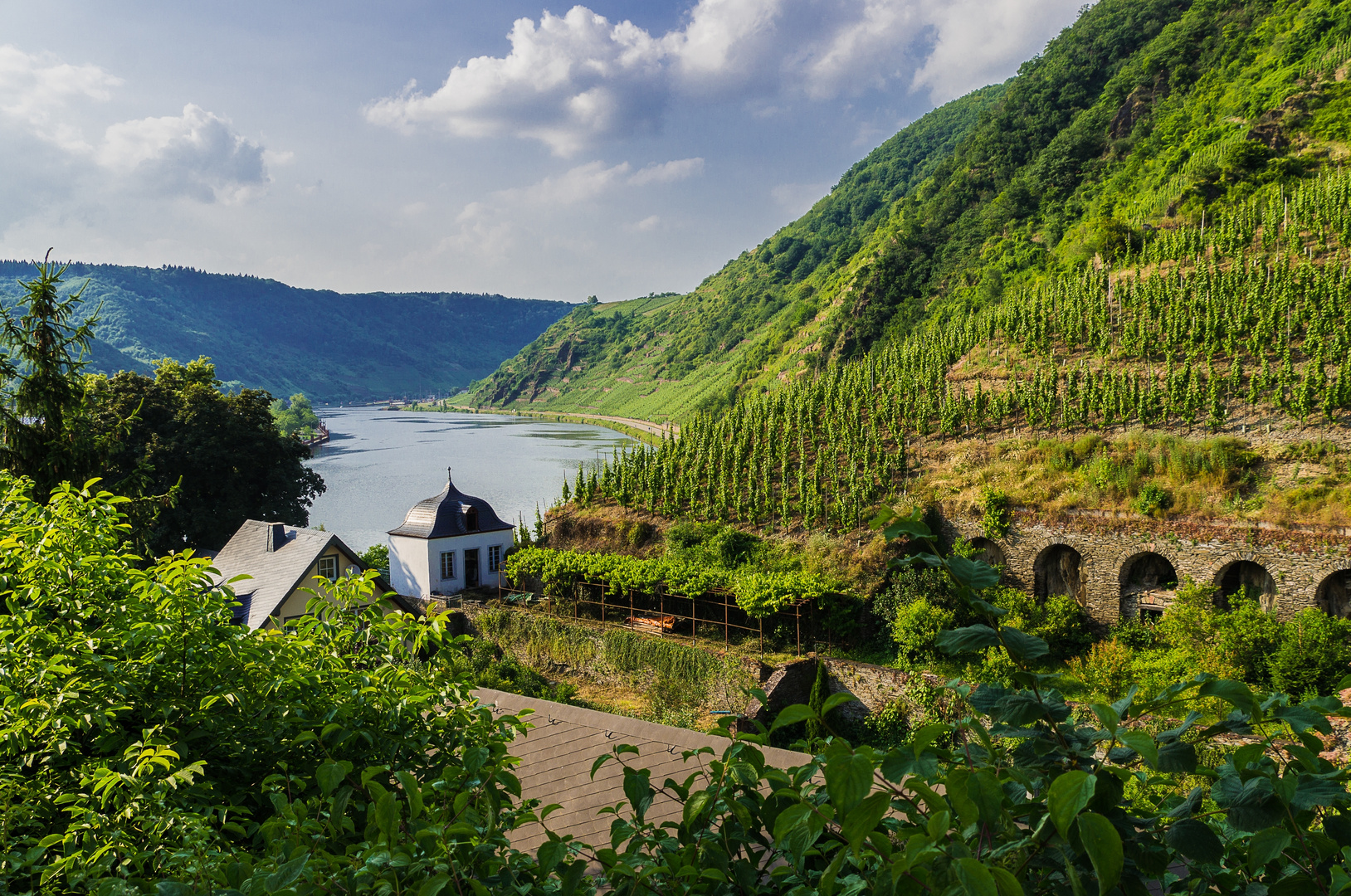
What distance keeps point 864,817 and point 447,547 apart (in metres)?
22.4

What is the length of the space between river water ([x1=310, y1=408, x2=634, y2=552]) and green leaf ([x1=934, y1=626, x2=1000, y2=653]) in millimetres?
32381

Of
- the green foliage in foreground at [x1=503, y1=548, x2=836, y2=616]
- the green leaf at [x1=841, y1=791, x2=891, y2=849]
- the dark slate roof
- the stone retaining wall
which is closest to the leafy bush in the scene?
the stone retaining wall

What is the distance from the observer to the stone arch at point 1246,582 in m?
14.4

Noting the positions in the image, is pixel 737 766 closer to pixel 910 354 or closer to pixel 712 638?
pixel 712 638

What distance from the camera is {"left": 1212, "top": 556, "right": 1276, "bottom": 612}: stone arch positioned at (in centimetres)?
1435

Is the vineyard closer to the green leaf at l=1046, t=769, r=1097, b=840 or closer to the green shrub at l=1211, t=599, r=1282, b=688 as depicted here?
the green shrub at l=1211, t=599, r=1282, b=688

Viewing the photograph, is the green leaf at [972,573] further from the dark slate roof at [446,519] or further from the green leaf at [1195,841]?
the dark slate roof at [446,519]

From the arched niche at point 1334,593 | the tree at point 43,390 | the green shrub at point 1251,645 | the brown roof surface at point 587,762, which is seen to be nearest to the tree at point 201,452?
the tree at point 43,390

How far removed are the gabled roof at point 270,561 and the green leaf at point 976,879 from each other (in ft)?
62.0

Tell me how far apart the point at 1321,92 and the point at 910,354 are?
2025 cm

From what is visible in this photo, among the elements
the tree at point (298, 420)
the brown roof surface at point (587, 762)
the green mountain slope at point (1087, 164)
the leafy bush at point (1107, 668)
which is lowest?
the leafy bush at point (1107, 668)

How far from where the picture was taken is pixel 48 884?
2.41 metres

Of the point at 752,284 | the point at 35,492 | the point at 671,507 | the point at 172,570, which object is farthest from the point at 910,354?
the point at 752,284

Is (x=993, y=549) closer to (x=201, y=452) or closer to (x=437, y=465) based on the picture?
(x=201, y=452)
